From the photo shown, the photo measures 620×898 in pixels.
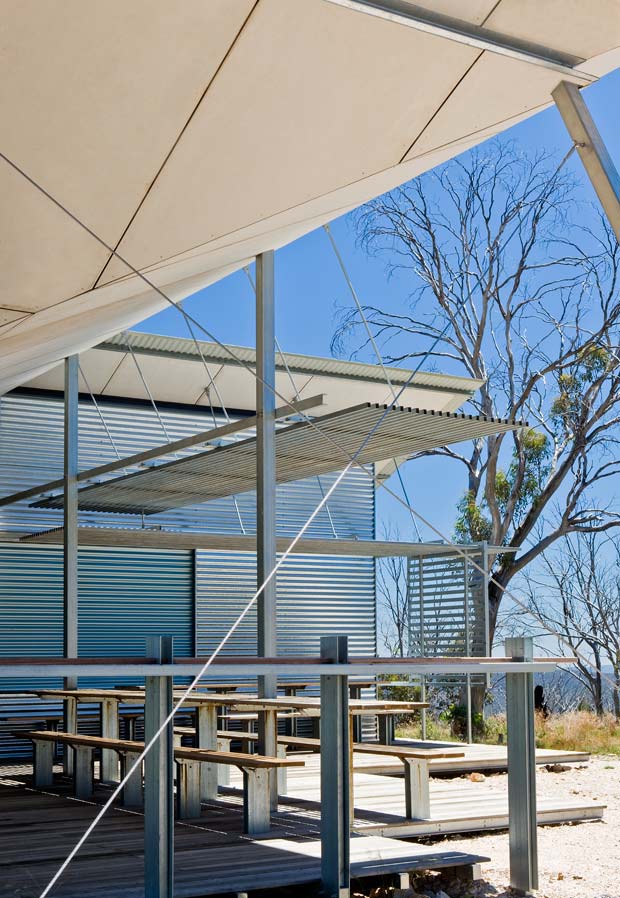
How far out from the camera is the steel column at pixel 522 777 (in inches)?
245

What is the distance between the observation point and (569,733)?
67.4 ft

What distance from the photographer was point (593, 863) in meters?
7.23

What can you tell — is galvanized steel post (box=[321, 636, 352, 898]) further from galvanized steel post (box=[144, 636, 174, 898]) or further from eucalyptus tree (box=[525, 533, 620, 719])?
eucalyptus tree (box=[525, 533, 620, 719])

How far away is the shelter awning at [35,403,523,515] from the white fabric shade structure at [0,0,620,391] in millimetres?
1934

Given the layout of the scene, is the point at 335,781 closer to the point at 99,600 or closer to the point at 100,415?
the point at 99,600

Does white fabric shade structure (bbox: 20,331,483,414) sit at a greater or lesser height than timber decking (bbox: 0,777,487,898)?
greater

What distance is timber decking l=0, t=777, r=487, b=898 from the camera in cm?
545

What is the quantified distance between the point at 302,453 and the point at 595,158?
5.93 m

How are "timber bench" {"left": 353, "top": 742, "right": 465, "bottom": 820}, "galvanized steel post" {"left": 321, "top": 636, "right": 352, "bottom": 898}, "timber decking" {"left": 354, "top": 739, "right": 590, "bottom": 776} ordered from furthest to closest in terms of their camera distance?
"timber decking" {"left": 354, "top": 739, "right": 590, "bottom": 776}, "timber bench" {"left": 353, "top": 742, "right": 465, "bottom": 820}, "galvanized steel post" {"left": 321, "top": 636, "right": 352, "bottom": 898}

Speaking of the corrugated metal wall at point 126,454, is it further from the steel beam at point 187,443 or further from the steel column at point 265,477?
the steel column at point 265,477

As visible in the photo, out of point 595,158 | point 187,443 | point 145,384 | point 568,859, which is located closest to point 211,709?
point 187,443

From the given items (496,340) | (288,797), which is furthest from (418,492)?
(288,797)

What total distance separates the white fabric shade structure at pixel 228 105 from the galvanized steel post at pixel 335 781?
2.48 metres

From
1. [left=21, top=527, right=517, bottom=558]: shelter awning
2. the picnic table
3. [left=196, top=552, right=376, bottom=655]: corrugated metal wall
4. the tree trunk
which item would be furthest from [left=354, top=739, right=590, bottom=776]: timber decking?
the tree trunk
